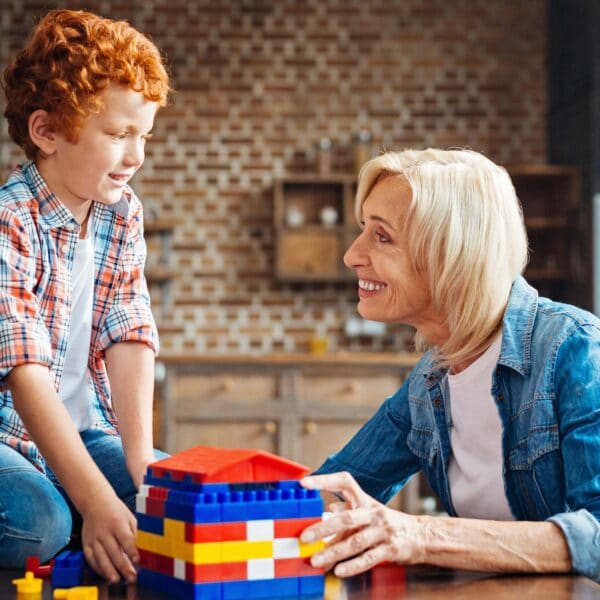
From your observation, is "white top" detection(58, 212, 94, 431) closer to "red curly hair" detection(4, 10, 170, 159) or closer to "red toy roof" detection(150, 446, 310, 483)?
"red curly hair" detection(4, 10, 170, 159)

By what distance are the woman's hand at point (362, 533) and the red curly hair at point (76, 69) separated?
82cm

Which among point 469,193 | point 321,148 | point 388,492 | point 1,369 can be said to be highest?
point 321,148

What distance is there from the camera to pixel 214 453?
1.28 m

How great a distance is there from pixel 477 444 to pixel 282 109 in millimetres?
5066

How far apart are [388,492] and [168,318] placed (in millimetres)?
4543

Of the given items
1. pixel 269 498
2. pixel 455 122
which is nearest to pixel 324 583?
pixel 269 498

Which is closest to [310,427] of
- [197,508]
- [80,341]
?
[80,341]

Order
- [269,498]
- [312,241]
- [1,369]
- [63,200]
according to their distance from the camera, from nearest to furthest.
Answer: [269,498] → [1,369] → [63,200] → [312,241]

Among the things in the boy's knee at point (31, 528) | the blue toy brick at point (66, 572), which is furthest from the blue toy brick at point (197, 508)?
the boy's knee at point (31, 528)

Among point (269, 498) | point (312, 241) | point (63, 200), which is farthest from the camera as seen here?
point (312, 241)

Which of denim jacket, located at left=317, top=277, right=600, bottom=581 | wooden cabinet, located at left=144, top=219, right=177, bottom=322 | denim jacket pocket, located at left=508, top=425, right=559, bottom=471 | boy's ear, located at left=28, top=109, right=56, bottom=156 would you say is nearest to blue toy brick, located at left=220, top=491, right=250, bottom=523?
denim jacket, located at left=317, top=277, right=600, bottom=581

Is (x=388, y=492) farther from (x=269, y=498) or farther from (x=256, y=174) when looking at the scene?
(x=256, y=174)

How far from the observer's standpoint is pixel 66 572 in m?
1.30

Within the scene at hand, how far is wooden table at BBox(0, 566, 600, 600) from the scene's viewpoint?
1230 millimetres
